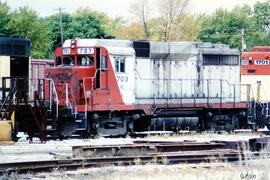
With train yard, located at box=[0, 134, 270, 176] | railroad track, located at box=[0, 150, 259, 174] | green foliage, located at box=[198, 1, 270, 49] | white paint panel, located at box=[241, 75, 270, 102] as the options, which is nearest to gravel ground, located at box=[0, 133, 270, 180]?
train yard, located at box=[0, 134, 270, 176]

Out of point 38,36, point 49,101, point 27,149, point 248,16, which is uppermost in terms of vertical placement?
point 248,16

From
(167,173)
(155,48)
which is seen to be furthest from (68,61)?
(167,173)

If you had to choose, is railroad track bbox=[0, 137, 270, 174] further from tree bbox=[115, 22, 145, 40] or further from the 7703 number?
tree bbox=[115, 22, 145, 40]

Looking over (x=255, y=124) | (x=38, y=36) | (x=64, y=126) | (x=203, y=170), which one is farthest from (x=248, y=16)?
A: (x=203, y=170)

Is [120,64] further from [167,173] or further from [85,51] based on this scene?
[167,173]

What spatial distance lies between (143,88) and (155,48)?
1520 mm

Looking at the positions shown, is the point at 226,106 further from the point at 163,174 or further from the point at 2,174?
the point at 2,174

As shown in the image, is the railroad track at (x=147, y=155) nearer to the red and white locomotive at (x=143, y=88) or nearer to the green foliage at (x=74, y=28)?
the red and white locomotive at (x=143, y=88)

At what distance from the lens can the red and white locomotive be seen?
20.9 m

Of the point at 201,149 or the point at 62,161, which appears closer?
the point at 62,161

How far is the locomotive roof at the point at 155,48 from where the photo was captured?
2167 cm

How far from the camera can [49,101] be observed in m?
19.8

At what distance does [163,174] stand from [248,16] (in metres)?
76.5

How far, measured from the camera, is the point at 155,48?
22938 mm
